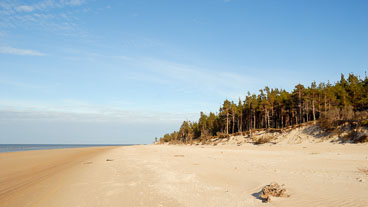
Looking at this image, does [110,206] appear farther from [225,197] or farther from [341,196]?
[341,196]

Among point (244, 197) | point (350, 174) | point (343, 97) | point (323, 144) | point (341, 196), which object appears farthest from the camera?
point (343, 97)

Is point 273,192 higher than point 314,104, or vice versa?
point 314,104

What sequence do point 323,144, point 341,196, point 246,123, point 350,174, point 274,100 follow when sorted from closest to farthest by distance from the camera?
point 341,196, point 350,174, point 323,144, point 274,100, point 246,123

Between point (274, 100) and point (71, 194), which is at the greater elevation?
point (274, 100)

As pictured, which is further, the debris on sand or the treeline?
the treeline

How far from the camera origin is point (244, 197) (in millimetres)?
7477

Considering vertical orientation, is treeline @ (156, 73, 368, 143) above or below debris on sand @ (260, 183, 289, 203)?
above

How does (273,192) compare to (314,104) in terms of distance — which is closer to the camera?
(273,192)

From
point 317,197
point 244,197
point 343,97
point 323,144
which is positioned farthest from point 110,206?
point 343,97

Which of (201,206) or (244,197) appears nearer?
(201,206)

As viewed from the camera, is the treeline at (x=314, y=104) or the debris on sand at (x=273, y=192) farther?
the treeline at (x=314, y=104)

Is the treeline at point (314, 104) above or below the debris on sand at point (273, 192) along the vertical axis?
above

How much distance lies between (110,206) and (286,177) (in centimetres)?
811

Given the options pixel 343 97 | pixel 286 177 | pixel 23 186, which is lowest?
pixel 23 186
